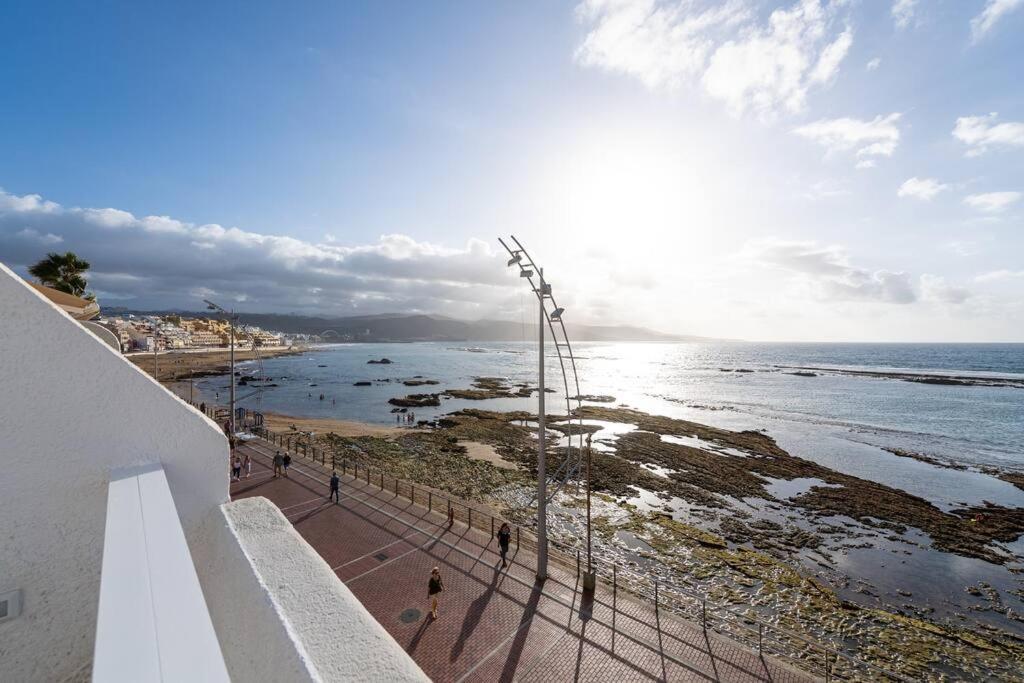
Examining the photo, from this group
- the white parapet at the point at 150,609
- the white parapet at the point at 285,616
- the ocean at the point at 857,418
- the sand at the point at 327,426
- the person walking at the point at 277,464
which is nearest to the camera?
the white parapet at the point at 150,609

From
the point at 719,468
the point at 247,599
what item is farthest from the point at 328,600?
the point at 719,468

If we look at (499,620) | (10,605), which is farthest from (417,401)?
(10,605)

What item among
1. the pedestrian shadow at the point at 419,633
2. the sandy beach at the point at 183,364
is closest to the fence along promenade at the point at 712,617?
the pedestrian shadow at the point at 419,633

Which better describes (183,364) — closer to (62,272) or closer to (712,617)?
(62,272)

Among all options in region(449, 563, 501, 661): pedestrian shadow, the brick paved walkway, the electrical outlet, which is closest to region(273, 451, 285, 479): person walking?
the brick paved walkway

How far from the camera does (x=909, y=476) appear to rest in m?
30.4

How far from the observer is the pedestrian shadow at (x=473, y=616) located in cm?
962

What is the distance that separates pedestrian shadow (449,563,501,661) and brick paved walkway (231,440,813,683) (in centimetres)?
3

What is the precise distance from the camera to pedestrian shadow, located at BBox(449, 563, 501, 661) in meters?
9.62

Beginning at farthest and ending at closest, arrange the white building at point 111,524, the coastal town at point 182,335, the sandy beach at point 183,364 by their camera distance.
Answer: the coastal town at point 182,335 → the sandy beach at point 183,364 → the white building at point 111,524

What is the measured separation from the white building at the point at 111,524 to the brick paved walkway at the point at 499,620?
25.7ft

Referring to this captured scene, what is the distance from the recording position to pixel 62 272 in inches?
1026

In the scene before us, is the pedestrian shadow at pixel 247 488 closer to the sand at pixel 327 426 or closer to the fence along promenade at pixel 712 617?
the fence along promenade at pixel 712 617

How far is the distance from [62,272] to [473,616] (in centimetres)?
3335
